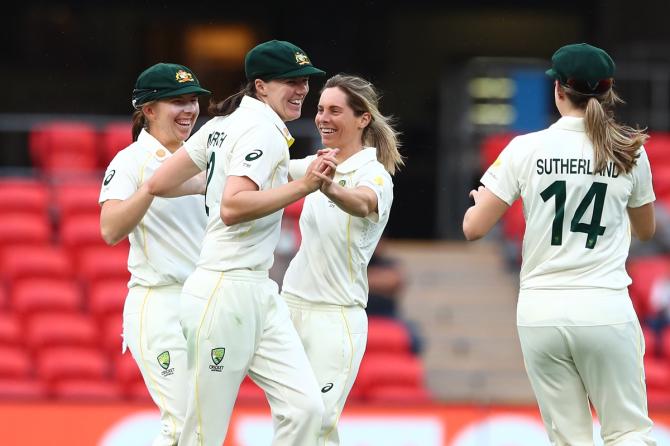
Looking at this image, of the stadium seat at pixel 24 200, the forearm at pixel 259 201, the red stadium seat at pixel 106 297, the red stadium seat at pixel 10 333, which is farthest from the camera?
the stadium seat at pixel 24 200

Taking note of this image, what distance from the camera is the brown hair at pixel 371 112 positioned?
554 cm

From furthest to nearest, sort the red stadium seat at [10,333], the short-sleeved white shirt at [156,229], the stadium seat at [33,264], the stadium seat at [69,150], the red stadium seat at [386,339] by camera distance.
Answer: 1. the stadium seat at [69,150]
2. the stadium seat at [33,264]
3. the red stadium seat at [386,339]
4. the red stadium seat at [10,333]
5. the short-sleeved white shirt at [156,229]

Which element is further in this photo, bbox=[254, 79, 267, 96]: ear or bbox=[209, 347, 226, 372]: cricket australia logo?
bbox=[254, 79, 267, 96]: ear

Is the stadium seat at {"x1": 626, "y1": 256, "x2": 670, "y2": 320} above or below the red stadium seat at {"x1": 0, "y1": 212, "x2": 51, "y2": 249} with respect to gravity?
below

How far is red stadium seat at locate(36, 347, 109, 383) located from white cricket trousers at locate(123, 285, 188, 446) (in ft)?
12.9

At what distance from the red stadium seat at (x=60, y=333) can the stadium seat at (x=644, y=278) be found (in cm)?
404

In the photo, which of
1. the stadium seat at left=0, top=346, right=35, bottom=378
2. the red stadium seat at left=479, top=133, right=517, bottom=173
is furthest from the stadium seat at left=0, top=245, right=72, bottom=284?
the red stadium seat at left=479, top=133, right=517, bottom=173

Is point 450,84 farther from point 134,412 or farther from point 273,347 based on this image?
point 273,347

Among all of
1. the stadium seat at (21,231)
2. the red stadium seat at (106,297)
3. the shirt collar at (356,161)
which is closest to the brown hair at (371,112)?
the shirt collar at (356,161)

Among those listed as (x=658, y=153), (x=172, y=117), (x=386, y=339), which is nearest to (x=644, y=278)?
(x=386, y=339)

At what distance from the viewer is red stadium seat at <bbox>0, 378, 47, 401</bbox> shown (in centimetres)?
816

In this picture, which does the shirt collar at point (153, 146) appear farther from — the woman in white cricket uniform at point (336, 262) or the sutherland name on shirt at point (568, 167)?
the sutherland name on shirt at point (568, 167)

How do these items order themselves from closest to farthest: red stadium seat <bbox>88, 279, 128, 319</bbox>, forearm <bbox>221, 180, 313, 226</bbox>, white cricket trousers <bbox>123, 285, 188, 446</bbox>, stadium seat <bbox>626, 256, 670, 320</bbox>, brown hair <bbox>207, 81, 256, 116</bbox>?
forearm <bbox>221, 180, 313, 226</bbox>
brown hair <bbox>207, 81, 256, 116</bbox>
white cricket trousers <bbox>123, 285, 188, 446</bbox>
red stadium seat <bbox>88, 279, 128, 319</bbox>
stadium seat <bbox>626, 256, 670, 320</bbox>

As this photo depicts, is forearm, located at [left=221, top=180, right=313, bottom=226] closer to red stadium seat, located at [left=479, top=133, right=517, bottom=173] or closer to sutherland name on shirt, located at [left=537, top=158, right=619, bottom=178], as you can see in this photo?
sutherland name on shirt, located at [left=537, top=158, right=619, bottom=178]
